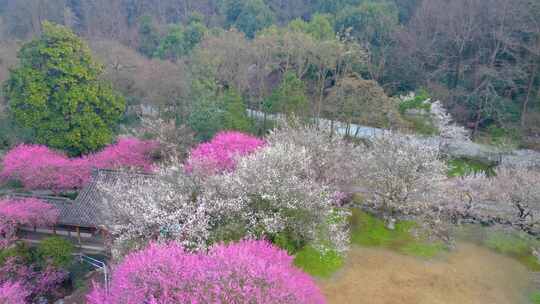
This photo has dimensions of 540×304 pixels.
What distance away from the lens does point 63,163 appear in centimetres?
1977

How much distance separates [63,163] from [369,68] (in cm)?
2041

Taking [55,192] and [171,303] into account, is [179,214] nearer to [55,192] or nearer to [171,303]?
[171,303]

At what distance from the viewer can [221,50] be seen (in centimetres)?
2608

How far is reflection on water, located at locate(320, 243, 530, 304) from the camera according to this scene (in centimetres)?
1285

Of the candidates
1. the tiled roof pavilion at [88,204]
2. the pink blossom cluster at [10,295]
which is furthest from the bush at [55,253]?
the pink blossom cluster at [10,295]

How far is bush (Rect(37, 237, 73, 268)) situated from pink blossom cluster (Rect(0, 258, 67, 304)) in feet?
0.82

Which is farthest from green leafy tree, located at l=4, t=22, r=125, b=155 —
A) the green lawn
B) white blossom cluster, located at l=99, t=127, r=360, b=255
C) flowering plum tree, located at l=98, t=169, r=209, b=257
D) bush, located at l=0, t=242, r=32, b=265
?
the green lawn

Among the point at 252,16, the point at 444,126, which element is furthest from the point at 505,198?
the point at 252,16

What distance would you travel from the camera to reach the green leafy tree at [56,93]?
21.6m

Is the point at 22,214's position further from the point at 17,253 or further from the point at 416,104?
the point at 416,104

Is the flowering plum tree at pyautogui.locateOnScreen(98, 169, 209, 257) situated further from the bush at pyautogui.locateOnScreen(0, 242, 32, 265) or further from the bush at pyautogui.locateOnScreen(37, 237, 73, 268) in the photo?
the bush at pyautogui.locateOnScreen(0, 242, 32, 265)

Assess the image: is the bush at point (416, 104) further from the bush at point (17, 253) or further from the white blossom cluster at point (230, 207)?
the bush at point (17, 253)

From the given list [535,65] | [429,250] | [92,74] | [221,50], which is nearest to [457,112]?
[535,65]

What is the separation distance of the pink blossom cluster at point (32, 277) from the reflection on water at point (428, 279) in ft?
31.1
